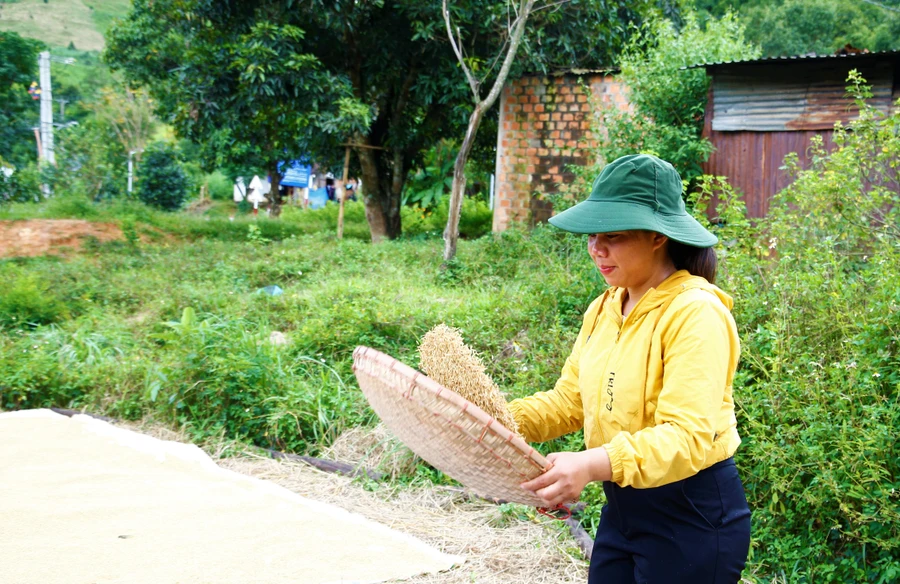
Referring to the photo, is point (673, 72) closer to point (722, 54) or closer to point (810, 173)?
point (722, 54)

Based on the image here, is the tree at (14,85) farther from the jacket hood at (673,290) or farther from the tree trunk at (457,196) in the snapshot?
the jacket hood at (673,290)

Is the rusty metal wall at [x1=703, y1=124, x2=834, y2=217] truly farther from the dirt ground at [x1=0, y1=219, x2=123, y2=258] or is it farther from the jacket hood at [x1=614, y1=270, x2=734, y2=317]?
the dirt ground at [x1=0, y1=219, x2=123, y2=258]

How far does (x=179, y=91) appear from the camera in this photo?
11.9 meters

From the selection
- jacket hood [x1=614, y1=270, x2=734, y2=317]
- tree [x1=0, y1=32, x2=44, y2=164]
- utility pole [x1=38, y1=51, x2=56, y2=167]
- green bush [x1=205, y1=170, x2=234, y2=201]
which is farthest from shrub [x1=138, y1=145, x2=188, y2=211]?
jacket hood [x1=614, y1=270, x2=734, y2=317]

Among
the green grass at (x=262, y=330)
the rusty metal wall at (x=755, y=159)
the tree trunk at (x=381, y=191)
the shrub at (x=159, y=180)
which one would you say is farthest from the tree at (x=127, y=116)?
the rusty metal wall at (x=755, y=159)

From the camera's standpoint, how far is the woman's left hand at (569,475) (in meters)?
1.51

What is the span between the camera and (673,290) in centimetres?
168

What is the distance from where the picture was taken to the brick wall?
10.8m

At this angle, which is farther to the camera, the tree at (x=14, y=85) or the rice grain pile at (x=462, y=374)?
the tree at (x=14, y=85)

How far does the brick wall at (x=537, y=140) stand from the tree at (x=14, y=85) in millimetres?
14320

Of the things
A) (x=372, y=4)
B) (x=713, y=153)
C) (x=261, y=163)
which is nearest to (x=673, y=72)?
(x=713, y=153)

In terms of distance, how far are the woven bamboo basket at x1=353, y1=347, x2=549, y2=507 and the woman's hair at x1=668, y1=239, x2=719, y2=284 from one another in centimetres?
55

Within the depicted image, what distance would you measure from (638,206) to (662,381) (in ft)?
1.21

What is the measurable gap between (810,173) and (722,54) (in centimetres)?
612
